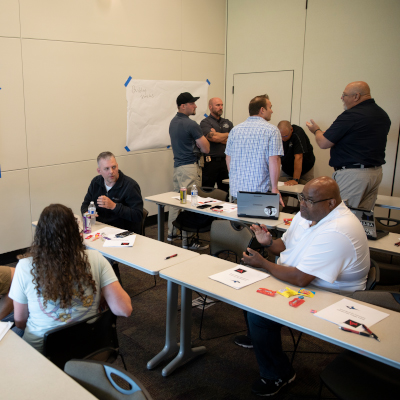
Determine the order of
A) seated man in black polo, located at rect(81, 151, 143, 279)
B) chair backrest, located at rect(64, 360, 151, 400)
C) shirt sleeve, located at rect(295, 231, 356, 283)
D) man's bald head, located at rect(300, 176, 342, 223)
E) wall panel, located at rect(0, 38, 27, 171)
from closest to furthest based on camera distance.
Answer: chair backrest, located at rect(64, 360, 151, 400) → shirt sleeve, located at rect(295, 231, 356, 283) → man's bald head, located at rect(300, 176, 342, 223) → seated man in black polo, located at rect(81, 151, 143, 279) → wall panel, located at rect(0, 38, 27, 171)

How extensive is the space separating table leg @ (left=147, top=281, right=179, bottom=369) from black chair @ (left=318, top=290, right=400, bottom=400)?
1117 millimetres

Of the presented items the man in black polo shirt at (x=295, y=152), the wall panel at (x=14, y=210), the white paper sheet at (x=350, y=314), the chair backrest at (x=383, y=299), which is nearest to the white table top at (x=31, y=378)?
the white paper sheet at (x=350, y=314)

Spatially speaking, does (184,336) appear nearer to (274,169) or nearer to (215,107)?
(274,169)

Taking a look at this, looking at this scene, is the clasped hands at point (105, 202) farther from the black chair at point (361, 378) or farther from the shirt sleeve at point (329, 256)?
the black chair at point (361, 378)

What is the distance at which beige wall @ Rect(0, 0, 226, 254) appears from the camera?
4.25 meters

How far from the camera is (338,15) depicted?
18.2 feet

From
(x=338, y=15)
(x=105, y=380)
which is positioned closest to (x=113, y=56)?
(x=338, y=15)

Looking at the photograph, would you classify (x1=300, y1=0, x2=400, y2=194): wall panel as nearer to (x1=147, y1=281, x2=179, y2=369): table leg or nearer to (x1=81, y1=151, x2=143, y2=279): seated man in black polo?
(x1=81, y1=151, x2=143, y2=279): seated man in black polo

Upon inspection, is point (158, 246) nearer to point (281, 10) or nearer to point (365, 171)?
point (365, 171)

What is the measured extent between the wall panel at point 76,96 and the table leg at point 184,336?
2.83 metres

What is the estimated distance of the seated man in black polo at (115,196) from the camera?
136 inches

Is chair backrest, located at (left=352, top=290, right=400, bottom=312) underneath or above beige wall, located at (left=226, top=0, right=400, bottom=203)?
underneath

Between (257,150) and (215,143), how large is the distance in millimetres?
1729

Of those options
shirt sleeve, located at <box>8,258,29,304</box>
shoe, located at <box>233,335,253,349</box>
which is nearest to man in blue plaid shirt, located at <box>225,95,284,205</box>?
shoe, located at <box>233,335,253,349</box>
